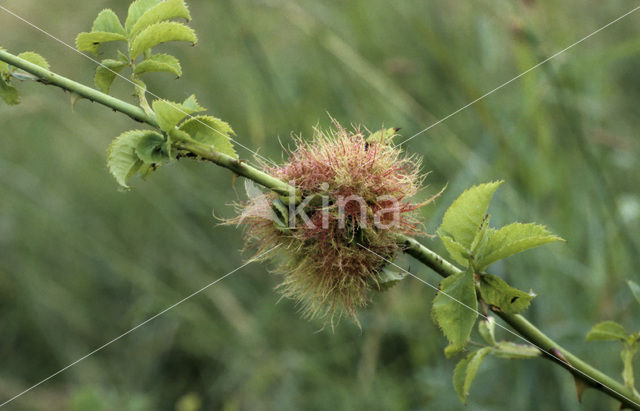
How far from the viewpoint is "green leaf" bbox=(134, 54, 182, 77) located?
2.43 feet

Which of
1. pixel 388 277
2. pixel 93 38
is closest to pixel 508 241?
pixel 388 277

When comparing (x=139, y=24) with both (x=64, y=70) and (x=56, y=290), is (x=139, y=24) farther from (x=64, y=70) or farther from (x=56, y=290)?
(x=64, y=70)

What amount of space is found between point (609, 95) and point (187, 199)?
1.81m

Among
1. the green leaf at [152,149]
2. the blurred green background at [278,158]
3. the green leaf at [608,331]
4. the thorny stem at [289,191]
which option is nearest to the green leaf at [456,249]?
the thorny stem at [289,191]

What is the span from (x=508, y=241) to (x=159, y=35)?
523 millimetres

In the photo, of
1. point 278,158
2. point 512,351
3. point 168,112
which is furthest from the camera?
point 278,158

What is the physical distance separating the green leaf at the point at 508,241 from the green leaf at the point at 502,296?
0.02 meters

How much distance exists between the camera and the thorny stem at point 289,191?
2.14ft

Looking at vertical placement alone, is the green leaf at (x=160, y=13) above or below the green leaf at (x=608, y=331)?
above

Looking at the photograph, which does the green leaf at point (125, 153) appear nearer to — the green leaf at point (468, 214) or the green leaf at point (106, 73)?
the green leaf at point (106, 73)

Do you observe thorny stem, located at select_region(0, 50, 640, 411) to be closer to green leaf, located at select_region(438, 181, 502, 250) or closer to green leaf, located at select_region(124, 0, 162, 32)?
green leaf, located at select_region(438, 181, 502, 250)

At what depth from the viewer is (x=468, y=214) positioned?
0.72m

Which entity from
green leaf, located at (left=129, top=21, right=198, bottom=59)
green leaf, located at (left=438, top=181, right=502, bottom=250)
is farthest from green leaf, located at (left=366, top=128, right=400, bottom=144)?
green leaf, located at (left=129, top=21, right=198, bottom=59)

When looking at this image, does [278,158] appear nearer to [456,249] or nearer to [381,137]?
[381,137]
